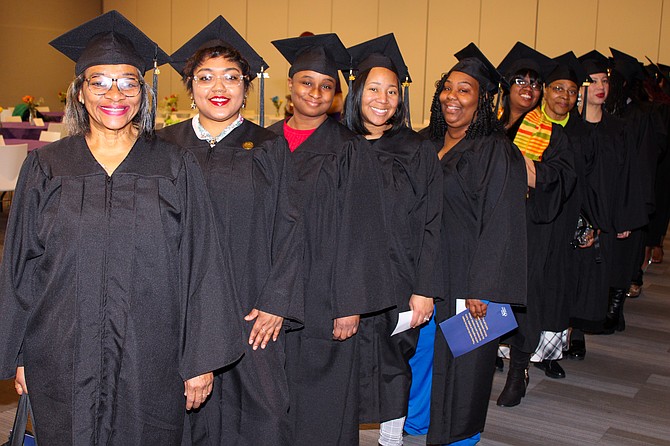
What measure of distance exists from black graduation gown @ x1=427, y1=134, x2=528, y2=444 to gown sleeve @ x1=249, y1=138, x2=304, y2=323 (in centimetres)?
91

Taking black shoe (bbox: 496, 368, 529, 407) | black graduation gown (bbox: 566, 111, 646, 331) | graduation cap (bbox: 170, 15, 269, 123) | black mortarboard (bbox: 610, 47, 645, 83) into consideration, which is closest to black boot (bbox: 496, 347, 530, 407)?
black shoe (bbox: 496, 368, 529, 407)

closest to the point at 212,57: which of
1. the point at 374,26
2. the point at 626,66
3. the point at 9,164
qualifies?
the point at 626,66

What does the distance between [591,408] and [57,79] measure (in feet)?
50.4

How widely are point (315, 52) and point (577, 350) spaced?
2991 mm

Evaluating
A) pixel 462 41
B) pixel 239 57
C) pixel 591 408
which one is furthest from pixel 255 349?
pixel 462 41

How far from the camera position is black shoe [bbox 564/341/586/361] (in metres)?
4.88

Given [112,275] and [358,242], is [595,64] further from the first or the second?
[112,275]

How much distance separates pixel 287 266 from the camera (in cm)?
256

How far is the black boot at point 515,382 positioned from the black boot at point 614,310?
5.34ft

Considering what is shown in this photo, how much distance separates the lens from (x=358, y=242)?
283cm

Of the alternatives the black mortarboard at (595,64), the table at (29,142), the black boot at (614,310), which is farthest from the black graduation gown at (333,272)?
the table at (29,142)

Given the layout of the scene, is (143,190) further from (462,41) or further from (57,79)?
(57,79)

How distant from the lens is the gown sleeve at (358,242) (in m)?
2.81

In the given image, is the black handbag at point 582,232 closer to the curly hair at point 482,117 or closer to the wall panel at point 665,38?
the curly hair at point 482,117
